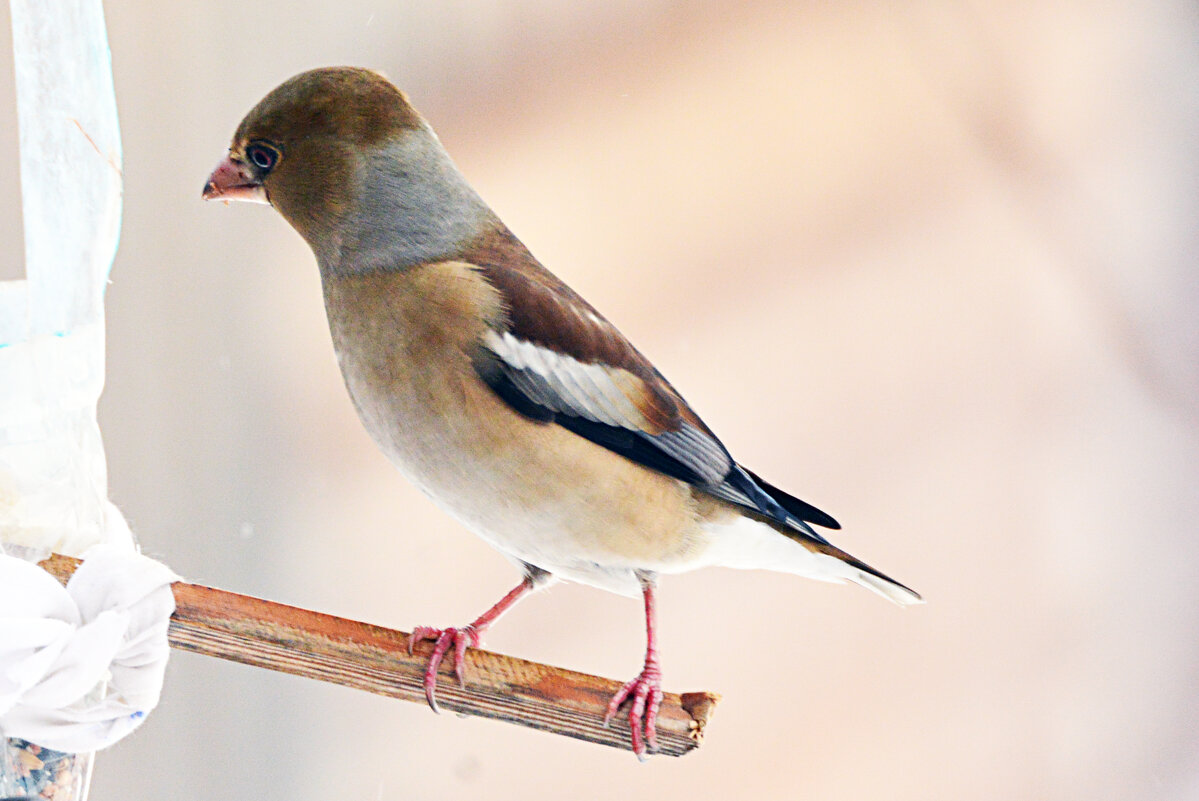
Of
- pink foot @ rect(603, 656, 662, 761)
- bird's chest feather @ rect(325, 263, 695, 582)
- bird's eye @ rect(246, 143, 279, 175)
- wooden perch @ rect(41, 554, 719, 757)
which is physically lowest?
wooden perch @ rect(41, 554, 719, 757)

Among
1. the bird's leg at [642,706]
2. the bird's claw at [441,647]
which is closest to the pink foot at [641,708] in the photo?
the bird's leg at [642,706]

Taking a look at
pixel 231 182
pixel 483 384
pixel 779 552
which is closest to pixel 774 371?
pixel 779 552

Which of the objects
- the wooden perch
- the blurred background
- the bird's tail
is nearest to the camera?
the wooden perch

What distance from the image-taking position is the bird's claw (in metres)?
0.78

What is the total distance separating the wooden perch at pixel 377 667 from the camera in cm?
73

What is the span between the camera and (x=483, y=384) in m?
0.78

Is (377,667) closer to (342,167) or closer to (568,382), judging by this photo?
(568,382)

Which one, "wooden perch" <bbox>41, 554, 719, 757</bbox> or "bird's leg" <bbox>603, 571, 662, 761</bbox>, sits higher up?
"bird's leg" <bbox>603, 571, 662, 761</bbox>

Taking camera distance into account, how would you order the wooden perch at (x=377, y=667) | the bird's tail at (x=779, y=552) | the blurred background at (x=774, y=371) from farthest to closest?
1. the blurred background at (x=774, y=371)
2. the bird's tail at (x=779, y=552)
3. the wooden perch at (x=377, y=667)

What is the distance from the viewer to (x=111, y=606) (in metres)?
0.69

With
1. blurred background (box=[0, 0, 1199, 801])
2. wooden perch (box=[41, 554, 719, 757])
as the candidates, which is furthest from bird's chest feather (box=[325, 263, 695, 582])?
blurred background (box=[0, 0, 1199, 801])

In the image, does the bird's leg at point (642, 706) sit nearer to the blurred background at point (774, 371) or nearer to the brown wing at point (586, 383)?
the brown wing at point (586, 383)

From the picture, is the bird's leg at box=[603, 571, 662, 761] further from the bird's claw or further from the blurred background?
the blurred background

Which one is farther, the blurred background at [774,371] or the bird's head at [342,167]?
the blurred background at [774,371]
